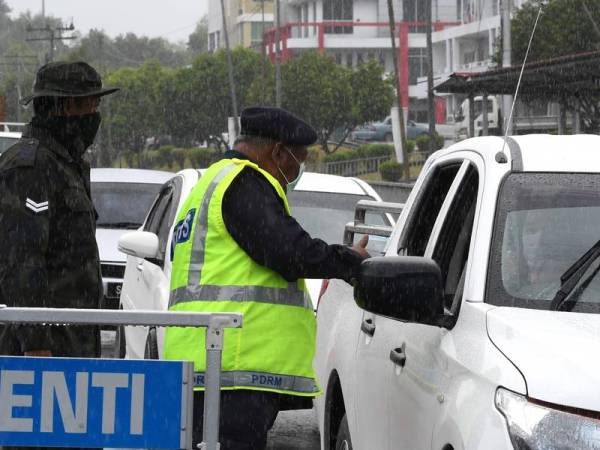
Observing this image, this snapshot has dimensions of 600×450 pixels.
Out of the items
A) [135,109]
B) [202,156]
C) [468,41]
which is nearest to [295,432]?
[202,156]

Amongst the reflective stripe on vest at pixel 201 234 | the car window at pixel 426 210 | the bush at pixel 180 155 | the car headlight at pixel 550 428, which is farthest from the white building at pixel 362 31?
the car headlight at pixel 550 428

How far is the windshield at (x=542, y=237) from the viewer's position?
4.09m

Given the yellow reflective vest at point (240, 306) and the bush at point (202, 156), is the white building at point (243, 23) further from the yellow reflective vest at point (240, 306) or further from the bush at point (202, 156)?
the yellow reflective vest at point (240, 306)

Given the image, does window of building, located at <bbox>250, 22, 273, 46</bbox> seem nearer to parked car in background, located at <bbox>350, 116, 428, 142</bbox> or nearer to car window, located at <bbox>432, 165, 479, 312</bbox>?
parked car in background, located at <bbox>350, 116, 428, 142</bbox>

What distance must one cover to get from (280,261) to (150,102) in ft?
291

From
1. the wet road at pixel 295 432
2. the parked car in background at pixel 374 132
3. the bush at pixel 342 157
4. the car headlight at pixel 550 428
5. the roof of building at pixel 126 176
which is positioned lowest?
the bush at pixel 342 157

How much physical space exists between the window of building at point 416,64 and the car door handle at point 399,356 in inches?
4305

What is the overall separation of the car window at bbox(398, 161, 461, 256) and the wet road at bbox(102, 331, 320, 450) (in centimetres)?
290

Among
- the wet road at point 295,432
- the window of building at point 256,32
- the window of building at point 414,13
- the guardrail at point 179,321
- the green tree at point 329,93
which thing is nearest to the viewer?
the guardrail at point 179,321

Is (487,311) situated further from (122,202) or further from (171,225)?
(122,202)

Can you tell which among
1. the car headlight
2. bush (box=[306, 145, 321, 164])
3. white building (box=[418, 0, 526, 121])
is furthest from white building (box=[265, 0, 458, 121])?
the car headlight

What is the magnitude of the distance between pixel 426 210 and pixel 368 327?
0.59m

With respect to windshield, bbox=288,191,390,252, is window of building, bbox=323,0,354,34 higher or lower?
higher

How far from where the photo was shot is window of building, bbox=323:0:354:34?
111m
